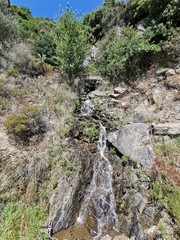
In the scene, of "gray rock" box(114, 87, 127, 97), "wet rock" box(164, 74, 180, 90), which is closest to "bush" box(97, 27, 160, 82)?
"gray rock" box(114, 87, 127, 97)

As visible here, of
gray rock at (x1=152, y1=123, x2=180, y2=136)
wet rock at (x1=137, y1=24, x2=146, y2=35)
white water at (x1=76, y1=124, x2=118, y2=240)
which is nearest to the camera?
white water at (x1=76, y1=124, x2=118, y2=240)

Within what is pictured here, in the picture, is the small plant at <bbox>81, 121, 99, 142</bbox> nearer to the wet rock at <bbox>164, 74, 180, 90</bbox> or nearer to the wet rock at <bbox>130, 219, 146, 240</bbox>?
the wet rock at <bbox>130, 219, 146, 240</bbox>

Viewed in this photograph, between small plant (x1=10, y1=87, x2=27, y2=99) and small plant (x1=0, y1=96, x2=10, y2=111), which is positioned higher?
small plant (x1=10, y1=87, x2=27, y2=99)

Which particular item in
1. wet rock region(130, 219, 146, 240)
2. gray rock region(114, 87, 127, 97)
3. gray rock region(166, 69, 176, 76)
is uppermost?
gray rock region(166, 69, 176, 76)

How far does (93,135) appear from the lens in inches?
253

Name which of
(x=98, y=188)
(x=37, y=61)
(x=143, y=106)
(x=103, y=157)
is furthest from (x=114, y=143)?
(x=37, y=61)

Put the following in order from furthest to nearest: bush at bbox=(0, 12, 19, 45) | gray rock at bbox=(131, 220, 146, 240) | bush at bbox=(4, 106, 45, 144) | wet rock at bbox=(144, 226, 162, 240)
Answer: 1. bush at bbox=(0, 12, 19, 45)
2. bush at bbox=(4, 106, 45, 144)
3. gray rock at bbox=(131, 220, 146, 240)
4. wet rock at bbox=(144, 226, 162, 240)

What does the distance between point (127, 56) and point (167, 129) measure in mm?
4446

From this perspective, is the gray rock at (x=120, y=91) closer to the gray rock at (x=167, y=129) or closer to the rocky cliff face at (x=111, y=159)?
the rocky cliff face at (x=111, y=159)

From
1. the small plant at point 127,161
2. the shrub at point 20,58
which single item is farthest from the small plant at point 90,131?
the shrub at point 20,58

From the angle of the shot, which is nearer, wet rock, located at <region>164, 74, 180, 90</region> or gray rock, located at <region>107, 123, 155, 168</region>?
gray rock, located at <region>107, 123, 155, 168</region>

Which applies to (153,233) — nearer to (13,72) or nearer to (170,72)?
(170,72)

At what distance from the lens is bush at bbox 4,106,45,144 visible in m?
5.69

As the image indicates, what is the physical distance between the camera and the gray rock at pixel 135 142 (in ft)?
16.9
